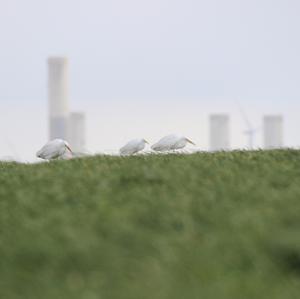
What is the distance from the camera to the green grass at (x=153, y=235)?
42.9ft

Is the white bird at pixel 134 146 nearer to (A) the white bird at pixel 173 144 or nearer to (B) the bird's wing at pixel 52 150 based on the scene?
(A) the white bird at pixel 173 144

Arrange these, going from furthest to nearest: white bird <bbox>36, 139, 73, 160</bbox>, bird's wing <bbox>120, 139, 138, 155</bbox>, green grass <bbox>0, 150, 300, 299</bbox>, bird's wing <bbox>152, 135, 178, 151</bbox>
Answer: bird's wing <bbox>152, 135, 178, 151</bbox> < bird's wing <bbox>120, 139, 138, 155</bbox> < white bird <bbox>36, 139, 73, 160</bbox> < green grass <bbox>0, 150, 300, 299</bbox>

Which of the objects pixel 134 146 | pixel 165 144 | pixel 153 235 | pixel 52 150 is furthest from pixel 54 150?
pixel 153 235

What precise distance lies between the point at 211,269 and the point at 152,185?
249 inches

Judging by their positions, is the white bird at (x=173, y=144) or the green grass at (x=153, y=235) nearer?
the green grass at (x=153, y=235)

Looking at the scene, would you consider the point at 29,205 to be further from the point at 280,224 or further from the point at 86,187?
the point at 280,224

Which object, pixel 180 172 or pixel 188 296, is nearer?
pixel 188 296

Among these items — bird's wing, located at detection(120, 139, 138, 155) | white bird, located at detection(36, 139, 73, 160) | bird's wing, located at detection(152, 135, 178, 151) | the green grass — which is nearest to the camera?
the green grass

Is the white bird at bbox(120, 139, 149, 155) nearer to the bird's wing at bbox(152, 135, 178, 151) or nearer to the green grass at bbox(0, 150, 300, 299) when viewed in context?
the bird's wing at bbox(152, 135, 178, 151)

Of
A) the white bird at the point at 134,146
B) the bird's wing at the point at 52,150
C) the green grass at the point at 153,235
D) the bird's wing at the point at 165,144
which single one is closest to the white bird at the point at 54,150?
the bird's wing at the point at 52,150

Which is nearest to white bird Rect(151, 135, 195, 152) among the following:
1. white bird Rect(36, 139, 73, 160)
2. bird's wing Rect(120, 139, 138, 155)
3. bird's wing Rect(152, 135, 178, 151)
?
bird's wing Rect(152, 135, 178, 151)

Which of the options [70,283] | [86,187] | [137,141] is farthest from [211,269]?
[137,141]

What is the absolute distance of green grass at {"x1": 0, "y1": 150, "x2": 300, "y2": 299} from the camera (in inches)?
515

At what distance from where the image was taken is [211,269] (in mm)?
13562
